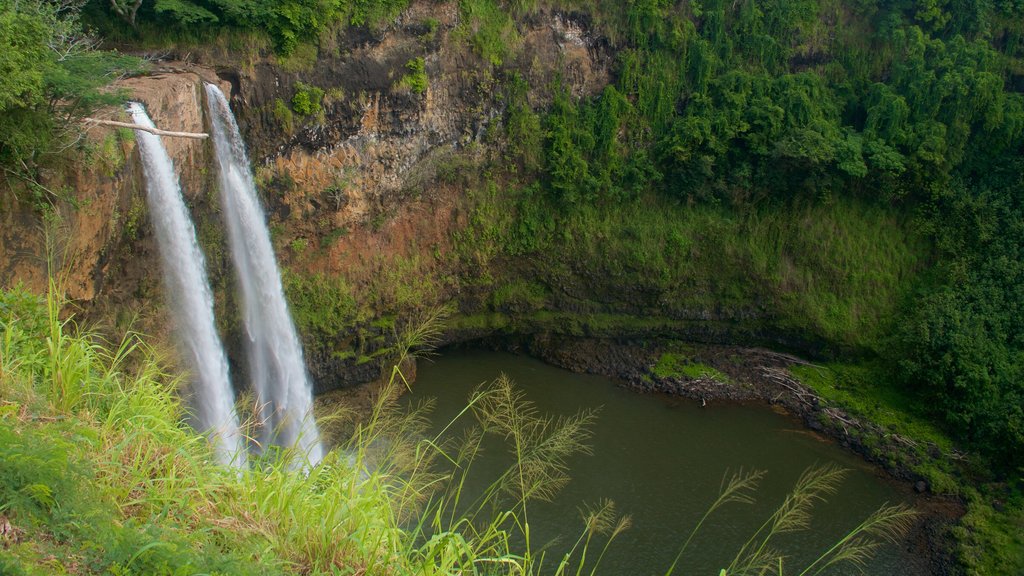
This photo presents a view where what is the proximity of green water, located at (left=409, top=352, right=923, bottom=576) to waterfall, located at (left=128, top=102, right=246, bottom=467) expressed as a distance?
4.44 meters

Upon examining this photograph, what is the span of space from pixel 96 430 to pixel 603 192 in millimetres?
13504

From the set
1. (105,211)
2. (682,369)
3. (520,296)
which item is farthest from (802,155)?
(105,211)

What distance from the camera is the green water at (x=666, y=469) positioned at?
11047 millimetres

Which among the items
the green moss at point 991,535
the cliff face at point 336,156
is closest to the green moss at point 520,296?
the cliff face at point 336,156

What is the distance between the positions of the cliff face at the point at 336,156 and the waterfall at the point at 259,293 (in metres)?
0.32

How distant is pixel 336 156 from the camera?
13.3 m

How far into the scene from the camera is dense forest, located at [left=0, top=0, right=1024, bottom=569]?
1521 centimetres

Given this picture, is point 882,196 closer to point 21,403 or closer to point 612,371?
point 612,371

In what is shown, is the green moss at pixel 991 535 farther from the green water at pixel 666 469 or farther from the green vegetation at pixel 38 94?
the green vegetation at pixel 38 94

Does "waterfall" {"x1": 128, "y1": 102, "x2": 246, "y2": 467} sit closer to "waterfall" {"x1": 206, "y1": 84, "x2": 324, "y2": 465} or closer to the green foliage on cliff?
"waterfall" {"x1": 206, "y1": 84, "x2": 324, "y2": 465}

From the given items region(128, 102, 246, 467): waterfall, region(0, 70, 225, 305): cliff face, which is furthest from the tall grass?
region(128, 102, 246, 467): waterfall

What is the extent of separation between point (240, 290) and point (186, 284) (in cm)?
189

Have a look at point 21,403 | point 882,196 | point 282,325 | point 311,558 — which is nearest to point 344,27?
point 282,325

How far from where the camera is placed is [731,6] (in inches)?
656
